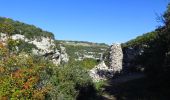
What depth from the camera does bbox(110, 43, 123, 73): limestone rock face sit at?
60562 millimetres

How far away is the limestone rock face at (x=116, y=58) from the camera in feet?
199

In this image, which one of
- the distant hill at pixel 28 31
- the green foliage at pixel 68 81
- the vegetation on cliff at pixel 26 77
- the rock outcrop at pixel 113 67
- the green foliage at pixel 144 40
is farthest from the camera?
the distant hill at pixel 28 31

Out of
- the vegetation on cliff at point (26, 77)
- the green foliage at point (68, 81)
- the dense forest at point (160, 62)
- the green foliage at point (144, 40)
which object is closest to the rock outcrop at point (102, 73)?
the green foliage at point (144, 40)

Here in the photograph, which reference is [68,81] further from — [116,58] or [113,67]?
[116,58]

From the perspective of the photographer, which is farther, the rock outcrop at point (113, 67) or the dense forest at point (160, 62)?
the rock outcrop at point (113, 67)

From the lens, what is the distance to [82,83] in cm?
3284

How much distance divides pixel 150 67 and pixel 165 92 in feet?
16.6

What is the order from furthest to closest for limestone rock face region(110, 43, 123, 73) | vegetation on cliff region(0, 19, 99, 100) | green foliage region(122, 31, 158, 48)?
limestone rock face region(110, 43, 123, 73), green foliage region(122, 31, 158, 48), vegetation on cliff region(0, 19, 99, 100)

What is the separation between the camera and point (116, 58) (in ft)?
201

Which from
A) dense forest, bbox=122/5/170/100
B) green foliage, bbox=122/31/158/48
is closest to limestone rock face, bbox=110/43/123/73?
green foliage, bbox=122/31/158/48

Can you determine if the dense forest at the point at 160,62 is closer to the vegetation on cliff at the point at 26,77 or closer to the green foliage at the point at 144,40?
the vegetation on cliff at the point at 26,77

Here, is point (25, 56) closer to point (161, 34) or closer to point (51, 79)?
point (51, 79)

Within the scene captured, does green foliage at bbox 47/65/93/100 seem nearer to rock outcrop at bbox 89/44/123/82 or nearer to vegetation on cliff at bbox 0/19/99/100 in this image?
vegetation on cliff at bbox 0/19/99/100

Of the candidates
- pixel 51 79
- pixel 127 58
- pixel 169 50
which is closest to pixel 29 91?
pixel 51 79
